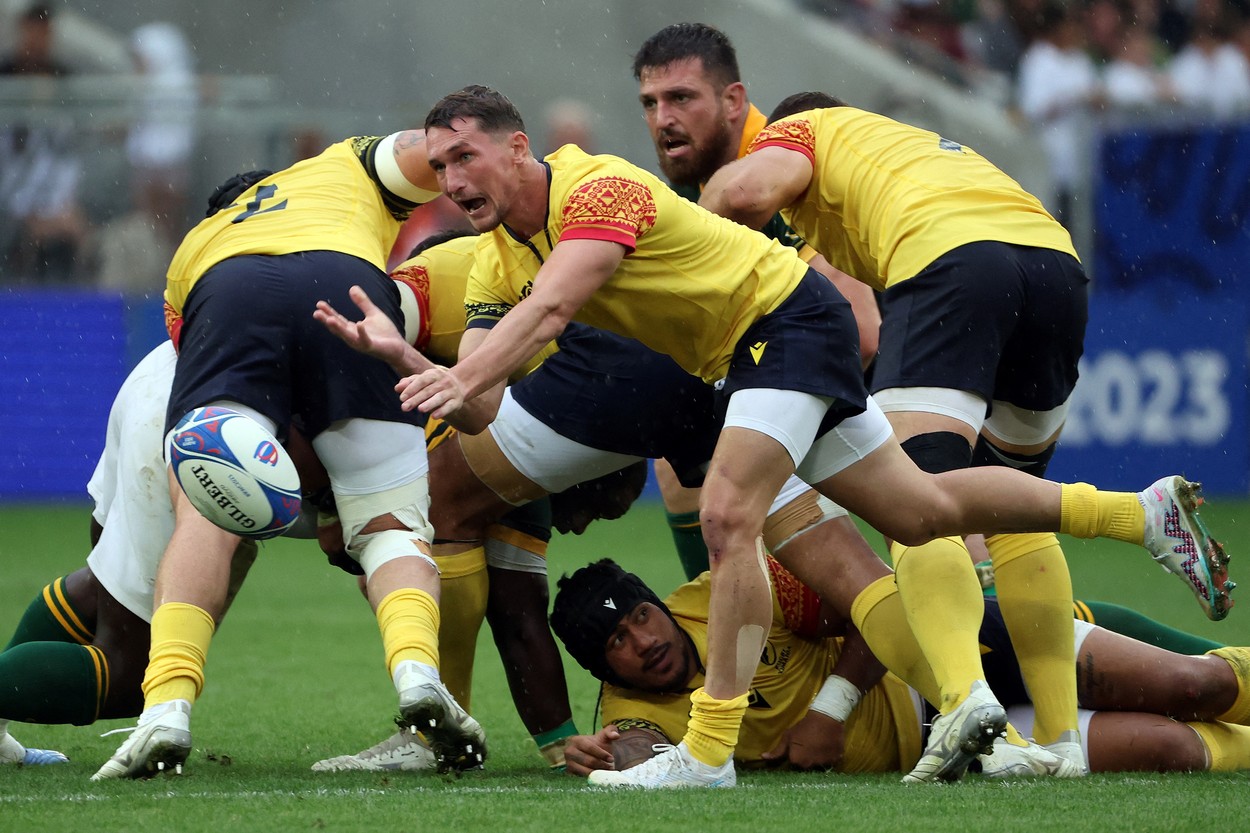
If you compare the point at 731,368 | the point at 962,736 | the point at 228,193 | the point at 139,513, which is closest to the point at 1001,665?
the point at 962,736

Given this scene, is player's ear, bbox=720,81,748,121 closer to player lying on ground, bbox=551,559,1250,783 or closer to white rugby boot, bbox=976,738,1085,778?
player lying on ground, bbox=551,559,1250,783

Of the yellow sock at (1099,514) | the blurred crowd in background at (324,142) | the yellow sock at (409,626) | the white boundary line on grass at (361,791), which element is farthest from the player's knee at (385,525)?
the blurred crowd in background at (324,142)

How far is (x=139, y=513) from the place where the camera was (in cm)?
469

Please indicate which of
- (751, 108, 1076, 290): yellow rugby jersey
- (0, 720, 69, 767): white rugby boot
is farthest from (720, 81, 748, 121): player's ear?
(0, 720, 69, 767): white rugby boot

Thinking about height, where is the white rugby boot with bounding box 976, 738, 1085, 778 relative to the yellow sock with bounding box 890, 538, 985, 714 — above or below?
below

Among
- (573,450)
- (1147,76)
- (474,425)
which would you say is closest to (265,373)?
(474,425)

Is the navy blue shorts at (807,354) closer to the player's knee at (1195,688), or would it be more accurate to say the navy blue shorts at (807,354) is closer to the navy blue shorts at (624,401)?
the navy blue shorts at (624,401)

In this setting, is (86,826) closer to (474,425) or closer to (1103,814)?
(474,425)

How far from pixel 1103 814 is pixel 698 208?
5.83 ft

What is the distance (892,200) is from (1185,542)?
1.24 m

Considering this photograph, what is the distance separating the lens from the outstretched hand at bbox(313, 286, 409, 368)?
3.87 metres

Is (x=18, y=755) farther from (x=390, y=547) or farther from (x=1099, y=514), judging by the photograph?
(x=1099, y=514)

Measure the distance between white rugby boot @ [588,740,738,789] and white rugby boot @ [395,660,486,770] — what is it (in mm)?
343

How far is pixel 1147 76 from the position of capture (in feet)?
46.3
